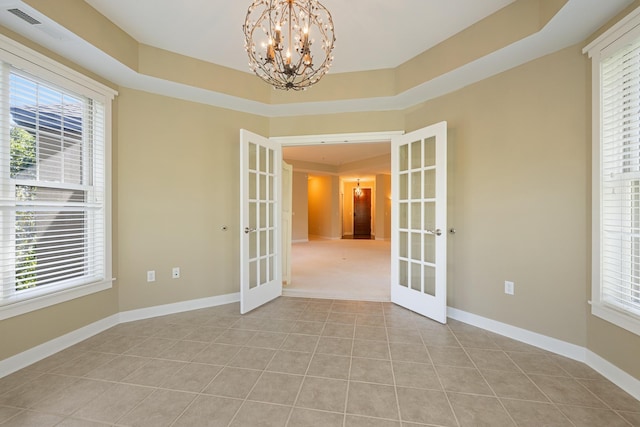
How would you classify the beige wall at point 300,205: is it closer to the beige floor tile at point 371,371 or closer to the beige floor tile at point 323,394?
the beige floor tile at point 371,371

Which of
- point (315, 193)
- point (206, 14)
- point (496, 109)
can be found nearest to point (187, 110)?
point (206, 14)

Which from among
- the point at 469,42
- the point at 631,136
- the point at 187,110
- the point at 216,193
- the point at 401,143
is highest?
the point at 469,42

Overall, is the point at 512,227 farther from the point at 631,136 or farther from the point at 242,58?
the point at 242,58

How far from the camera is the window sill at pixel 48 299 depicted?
203cm

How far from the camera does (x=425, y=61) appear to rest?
2.87 metres

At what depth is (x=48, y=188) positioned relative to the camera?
234cm

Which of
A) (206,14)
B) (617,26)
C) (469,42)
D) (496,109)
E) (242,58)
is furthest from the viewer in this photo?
(242,58)

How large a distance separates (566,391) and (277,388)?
6.29 feet

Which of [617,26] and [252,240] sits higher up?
[617,26]

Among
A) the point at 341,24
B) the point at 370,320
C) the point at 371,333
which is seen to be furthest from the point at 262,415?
the point at 341,24

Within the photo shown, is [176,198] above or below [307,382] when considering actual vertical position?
above

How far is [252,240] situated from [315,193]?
8.12m

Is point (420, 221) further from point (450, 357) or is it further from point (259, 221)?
point (259, 221)

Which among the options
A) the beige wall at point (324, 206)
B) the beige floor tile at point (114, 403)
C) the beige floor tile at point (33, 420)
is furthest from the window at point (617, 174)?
the beige wall at point (324, 206)
